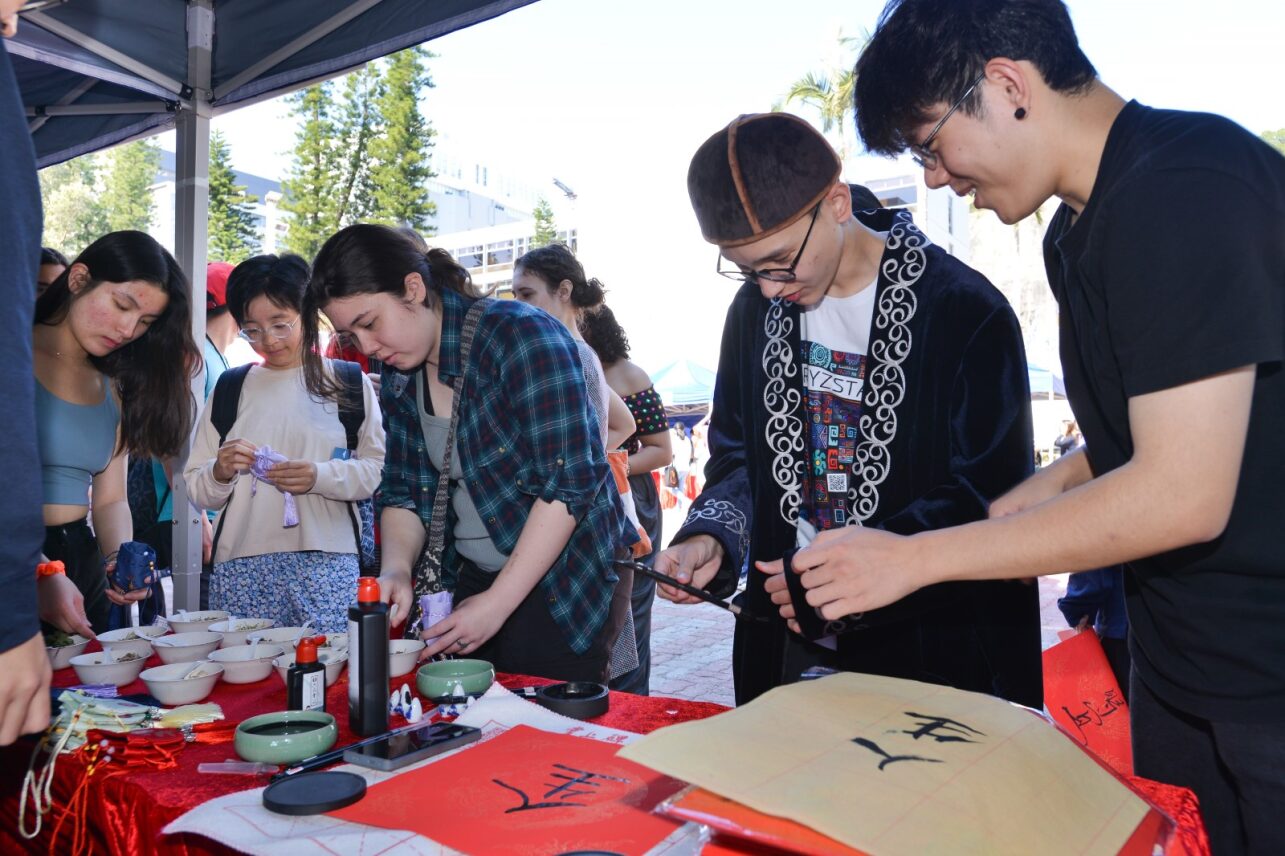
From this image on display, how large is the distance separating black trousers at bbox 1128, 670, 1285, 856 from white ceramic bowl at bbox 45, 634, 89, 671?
188cm

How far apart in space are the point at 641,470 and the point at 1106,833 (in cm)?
302

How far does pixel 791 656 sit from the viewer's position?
5.44 ft

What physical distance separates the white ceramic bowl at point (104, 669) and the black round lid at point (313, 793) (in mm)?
752

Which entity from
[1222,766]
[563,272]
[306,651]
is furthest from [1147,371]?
[563,272]

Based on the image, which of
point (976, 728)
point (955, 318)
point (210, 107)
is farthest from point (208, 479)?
point (976, 728)

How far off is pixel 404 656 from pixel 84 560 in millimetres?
1505

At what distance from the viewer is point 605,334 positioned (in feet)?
12.9

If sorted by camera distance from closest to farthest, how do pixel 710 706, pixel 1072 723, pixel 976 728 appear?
1. pixel 976 728
2. pixel 710 706
3. pixel 1072 723

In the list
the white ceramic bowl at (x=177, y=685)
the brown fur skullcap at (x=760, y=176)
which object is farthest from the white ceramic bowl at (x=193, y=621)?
the brown fur skullcap at (x=760, y=176)

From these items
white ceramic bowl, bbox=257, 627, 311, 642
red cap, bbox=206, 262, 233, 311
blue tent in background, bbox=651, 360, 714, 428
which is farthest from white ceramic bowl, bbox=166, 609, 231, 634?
blue tent in background, bbox=651, 360, 714, 428

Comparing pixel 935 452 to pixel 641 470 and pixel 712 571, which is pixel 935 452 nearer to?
pixel 712 571

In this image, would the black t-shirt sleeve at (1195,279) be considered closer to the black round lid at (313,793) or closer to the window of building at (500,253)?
the black round lid at (313,793)

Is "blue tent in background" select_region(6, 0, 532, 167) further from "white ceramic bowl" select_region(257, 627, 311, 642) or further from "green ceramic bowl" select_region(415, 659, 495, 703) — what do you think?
"green ceramic bowl" select_region(415, 659, 495, 703)

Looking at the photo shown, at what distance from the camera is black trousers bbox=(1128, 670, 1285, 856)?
0.99 metres
